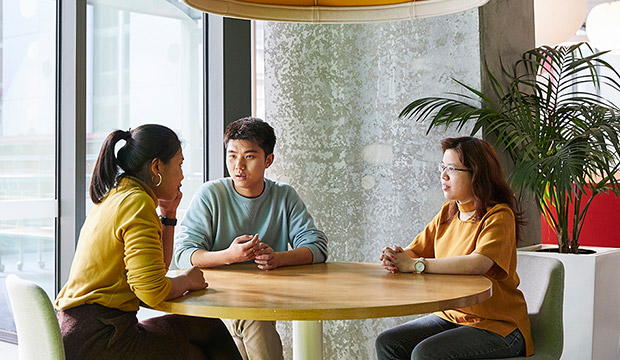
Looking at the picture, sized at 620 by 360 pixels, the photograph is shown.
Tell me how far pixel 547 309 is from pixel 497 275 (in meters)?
0.22

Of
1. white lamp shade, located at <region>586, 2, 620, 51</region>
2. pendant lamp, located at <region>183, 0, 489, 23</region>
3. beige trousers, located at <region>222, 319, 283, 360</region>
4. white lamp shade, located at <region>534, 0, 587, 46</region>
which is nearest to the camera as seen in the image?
pendant lamp, located at <region>183, 0, 489, 23</region>

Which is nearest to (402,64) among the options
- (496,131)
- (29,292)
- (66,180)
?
(496,131)

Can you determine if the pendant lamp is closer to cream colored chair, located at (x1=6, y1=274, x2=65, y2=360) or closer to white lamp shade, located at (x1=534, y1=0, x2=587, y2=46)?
cream colored chair, located at (x1=6, y1=274, x2=65, y2=360)

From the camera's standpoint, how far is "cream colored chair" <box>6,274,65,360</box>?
5.09 feet

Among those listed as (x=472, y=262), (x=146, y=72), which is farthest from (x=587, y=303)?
(x=146, y=72)

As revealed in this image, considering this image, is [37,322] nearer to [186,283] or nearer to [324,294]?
[186,283]

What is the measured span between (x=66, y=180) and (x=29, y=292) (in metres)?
1.38

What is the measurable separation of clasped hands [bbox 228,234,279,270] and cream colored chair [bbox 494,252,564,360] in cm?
94

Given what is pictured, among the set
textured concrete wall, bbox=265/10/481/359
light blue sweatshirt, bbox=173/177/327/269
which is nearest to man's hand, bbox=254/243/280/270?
light blue sweatshirt, bbox=173/177/327/269

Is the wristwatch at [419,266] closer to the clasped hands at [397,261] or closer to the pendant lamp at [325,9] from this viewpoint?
the clasped hands at [397,261]

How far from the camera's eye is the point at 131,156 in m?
1.85

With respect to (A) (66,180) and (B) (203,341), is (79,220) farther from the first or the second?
(B) (203,341)

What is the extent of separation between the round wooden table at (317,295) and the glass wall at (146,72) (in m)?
1.30

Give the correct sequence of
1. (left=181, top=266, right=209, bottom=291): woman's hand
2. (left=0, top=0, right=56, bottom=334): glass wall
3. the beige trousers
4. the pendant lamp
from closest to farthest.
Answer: (left=181, top=266, right=209, bottom=291): woman's hand < the pendant lamp < the beige trousers < (left=0, top=0, right=56, bottom=334): glass wall
